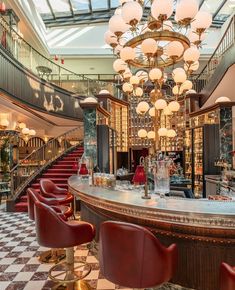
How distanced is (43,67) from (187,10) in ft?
31.6

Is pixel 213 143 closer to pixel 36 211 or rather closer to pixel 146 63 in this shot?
pixel 146 63

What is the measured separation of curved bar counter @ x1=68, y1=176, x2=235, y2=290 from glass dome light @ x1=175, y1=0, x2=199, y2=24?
2.59 m

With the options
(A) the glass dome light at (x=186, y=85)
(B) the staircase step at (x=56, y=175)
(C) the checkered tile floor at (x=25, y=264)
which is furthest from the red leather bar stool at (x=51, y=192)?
(B) the staircase step at (x=56, y=175)

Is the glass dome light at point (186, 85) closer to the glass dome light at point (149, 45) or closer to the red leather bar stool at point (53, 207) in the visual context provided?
the glass dome light at point (149, 45)

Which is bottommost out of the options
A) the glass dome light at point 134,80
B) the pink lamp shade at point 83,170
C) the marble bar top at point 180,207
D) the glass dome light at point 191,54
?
the marble bar top at point 180,207

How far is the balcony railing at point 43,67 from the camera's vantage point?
354 inches

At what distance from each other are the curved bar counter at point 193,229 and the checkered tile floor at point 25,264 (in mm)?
363

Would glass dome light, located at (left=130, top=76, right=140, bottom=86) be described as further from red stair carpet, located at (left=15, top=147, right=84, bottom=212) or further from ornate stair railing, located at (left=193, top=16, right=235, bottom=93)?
red stair carpet, located at (left=15, top=147, right=84, bottom=212)

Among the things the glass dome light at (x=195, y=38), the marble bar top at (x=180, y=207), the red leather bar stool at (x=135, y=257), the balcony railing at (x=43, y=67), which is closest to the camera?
the red leather bar stool at (x=135, y=257)

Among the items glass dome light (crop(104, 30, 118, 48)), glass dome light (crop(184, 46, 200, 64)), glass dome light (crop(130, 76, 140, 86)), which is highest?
glass dome light (crop(104, 30, 118, 48))

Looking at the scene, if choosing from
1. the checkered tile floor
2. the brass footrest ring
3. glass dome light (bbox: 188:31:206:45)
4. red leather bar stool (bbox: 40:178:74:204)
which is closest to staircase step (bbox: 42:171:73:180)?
the checkered tile floor

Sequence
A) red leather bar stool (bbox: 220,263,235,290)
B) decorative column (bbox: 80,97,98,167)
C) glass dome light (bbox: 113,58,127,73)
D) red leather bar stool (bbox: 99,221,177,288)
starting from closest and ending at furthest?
red leather bar stool (bbox: 220,263,235,290), red leather bar stool (bbox: 99,221,177,288), glass dome light (bbox: 113,58,127,73), decorative column (bbox: 80,97,98,167)

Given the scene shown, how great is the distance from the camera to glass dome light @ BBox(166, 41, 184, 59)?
14.3 ft

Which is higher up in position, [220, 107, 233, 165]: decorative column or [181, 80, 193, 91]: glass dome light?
[181, 80, 193, 91]: glass dome light
